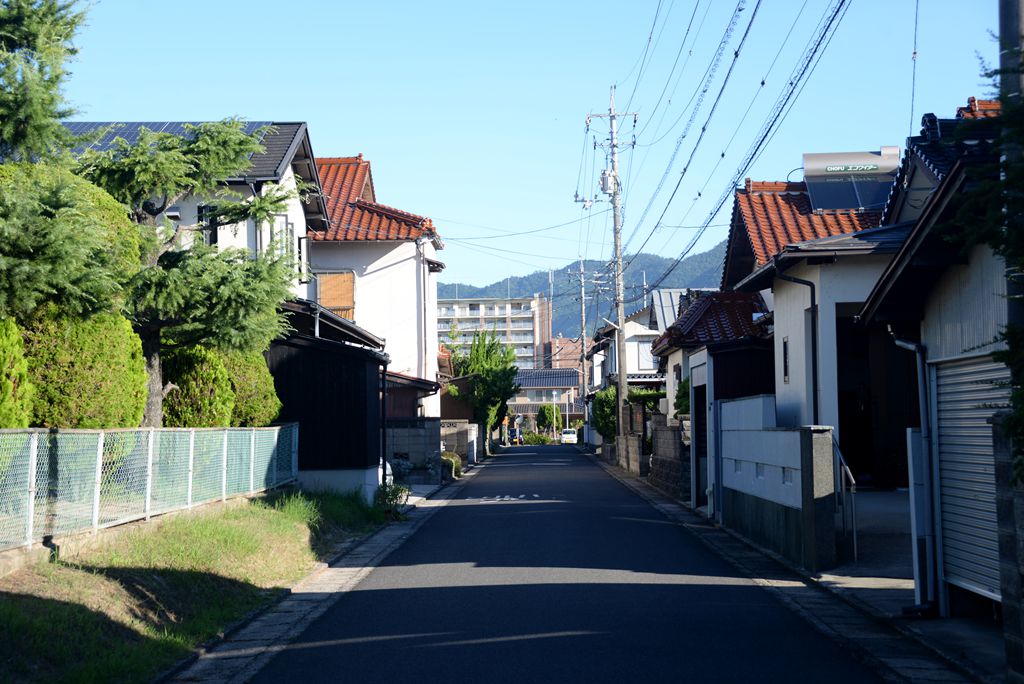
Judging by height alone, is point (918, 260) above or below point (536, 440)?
above

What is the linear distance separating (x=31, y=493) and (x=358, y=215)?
1324 inches

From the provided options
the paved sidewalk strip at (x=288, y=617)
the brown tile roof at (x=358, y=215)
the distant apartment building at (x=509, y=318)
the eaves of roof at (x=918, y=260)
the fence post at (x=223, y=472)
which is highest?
the distant apartment building at (x=509, y=318)

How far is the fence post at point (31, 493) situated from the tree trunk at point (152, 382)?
7283 mm

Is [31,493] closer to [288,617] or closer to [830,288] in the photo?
[288,617]

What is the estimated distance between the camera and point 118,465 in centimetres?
1110

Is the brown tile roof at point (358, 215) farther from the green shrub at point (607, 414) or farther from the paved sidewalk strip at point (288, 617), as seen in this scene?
the paved sidewalk strip at point (288, 617)

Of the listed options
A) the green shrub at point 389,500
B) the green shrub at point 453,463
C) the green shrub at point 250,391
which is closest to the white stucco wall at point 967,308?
the green shrub at point 250,391

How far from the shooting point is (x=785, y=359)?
20594 millimetres

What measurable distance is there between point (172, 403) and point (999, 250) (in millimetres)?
14894

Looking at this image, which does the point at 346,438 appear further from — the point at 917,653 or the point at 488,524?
the point at 917,653

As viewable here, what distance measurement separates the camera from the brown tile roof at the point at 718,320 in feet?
96.4

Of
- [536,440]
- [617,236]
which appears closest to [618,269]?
[617,236]

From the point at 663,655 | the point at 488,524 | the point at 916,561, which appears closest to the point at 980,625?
the point at 916,561

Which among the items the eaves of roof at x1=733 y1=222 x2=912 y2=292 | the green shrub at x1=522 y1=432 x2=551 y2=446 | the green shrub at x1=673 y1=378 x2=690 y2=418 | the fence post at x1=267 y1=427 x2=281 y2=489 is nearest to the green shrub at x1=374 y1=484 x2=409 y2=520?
the fence post at x1=267 y1=427 x2=281 y2=489
